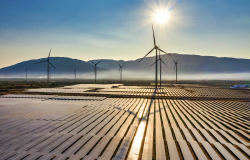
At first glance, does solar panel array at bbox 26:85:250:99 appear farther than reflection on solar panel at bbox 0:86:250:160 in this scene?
Yes

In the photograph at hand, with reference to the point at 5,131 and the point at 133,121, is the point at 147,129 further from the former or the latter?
the point at 5,131

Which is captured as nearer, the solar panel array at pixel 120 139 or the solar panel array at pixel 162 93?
the solar panel array at pixel 120 139

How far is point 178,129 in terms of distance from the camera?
12.7 meters

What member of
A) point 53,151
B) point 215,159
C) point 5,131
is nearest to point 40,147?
point 53,151

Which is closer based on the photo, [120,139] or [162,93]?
[120,139]

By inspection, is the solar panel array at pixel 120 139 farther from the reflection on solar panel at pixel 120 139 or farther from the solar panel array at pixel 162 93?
the solar panel array at pixel 162 93

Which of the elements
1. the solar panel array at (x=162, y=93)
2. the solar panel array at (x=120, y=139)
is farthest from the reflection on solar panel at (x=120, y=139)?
the solar panel array at (x=162, y=93)

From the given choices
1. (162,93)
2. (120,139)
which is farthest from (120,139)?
(162,93)

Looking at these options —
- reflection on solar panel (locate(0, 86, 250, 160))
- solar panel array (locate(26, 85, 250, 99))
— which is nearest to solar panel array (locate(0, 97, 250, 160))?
reflection on solar panel (locate(0, 86, 250, 160))

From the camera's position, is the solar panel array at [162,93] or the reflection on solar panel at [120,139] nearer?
the reflection on solar panel at [120,139]

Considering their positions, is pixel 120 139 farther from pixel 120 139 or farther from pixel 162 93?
pixel 162 93

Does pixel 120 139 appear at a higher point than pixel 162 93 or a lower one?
higher

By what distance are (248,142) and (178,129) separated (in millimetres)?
4985

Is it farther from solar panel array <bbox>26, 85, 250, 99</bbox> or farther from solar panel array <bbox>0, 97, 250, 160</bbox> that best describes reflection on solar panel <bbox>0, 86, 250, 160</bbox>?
solar panel array <bbox>26, 85, 250, 99</bbox>
